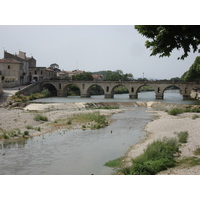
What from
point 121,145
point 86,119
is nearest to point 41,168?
point 121,145

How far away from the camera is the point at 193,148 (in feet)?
65.9

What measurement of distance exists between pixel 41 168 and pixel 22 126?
15526 millimetres

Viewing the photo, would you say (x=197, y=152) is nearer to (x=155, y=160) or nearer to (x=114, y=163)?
(x=155, y=160)

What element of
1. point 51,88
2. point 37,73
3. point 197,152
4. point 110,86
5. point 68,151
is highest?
point 37,73

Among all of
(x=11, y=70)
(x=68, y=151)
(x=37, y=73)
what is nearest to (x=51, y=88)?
(x=37, y=73)

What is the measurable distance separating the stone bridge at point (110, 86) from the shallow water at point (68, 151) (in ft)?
173

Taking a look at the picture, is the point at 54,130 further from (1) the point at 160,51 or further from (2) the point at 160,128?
(1) the point at 160,51

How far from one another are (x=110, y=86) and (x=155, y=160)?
78.1m

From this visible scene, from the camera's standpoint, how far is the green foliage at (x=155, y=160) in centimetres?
1466

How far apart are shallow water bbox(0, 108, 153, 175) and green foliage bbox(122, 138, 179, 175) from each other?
6.00ft

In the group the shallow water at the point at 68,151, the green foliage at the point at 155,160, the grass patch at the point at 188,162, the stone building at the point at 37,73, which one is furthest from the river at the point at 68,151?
the stone building at the point at 37,73

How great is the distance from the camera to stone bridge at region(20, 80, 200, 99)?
86.4m

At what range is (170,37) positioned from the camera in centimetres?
1816

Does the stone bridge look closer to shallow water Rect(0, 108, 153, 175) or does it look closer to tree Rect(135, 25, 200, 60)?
shallow water Rect(0, 108, 153, 175)
